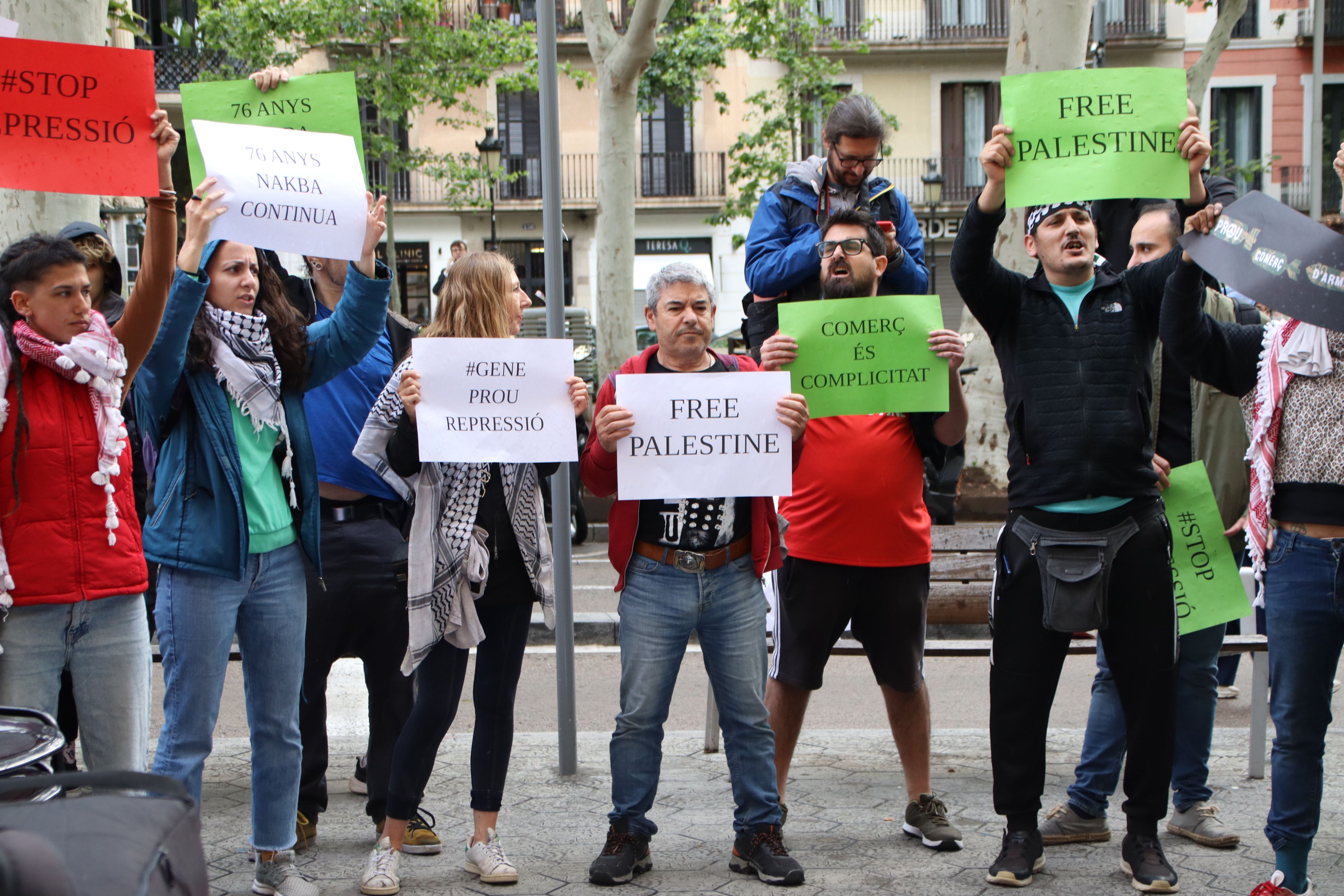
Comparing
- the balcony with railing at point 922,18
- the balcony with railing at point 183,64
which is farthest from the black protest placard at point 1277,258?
the balcony with railing at point 922,18

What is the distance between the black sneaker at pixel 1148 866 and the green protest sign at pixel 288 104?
3165mm

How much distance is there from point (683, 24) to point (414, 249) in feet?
34.7

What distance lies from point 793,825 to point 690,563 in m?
1.19

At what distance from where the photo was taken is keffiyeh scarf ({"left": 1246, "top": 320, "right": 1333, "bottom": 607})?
3518mm

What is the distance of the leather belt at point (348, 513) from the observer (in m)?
4.13

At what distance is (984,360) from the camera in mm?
13203

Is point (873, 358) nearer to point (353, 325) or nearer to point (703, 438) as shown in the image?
point (703, 438)

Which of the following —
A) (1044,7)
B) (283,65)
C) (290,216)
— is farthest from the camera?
(283,65)

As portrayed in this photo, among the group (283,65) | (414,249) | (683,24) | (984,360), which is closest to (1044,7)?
(984,360)

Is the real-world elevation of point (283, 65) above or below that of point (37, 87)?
above

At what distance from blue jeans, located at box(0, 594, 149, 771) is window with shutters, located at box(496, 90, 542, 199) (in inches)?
1171

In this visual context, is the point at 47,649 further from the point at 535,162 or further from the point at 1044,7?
the point at 535,162

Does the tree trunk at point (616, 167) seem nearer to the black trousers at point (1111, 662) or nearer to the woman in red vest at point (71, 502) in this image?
the black trousers at point (1111, 662)

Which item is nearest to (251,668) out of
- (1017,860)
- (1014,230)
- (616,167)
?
(1017,860)
